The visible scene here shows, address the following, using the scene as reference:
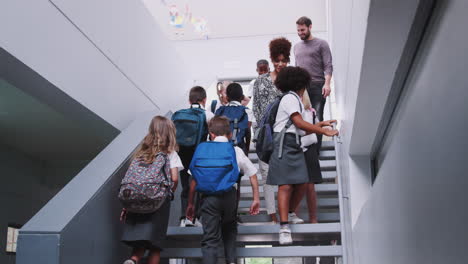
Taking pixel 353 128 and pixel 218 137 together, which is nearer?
pixel 353 128

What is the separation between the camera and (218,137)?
4.91 m

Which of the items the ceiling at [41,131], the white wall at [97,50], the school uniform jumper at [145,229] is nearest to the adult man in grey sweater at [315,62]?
the white wall at [97,50]

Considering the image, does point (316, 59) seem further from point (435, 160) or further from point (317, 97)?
point (435, 160)

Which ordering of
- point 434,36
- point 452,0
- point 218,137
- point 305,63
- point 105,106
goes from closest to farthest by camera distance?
point 452,0, point 434,36, point 218,137, point 105,106, point 305,63

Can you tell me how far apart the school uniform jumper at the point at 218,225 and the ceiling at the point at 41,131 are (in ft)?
6.94

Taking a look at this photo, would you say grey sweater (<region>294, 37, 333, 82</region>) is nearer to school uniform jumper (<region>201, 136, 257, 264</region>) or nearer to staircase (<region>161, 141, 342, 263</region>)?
staircase (<region>161, 141, 342, 263</region>)

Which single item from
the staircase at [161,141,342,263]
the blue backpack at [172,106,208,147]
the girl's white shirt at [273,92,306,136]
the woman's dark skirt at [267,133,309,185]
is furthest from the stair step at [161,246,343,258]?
the blue backpack at [172,106,208,147]

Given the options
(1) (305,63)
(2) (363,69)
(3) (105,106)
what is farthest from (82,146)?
(2) (363,69)

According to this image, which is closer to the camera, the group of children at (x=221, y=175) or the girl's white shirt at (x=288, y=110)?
the group of children at (x=221, y=175)

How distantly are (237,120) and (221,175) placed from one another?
1400 mm

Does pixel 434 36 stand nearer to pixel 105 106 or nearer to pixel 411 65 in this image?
pixel 411 65

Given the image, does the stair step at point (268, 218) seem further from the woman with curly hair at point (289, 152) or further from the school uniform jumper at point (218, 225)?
the school uniform jumper at point (218, 225)

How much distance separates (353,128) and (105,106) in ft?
8.91

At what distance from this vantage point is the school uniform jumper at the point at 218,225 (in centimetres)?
443
